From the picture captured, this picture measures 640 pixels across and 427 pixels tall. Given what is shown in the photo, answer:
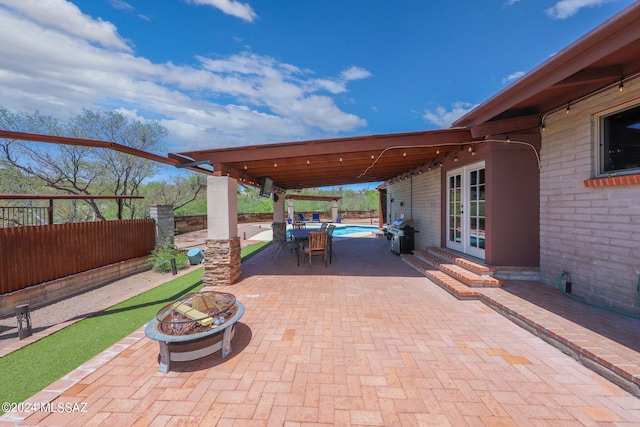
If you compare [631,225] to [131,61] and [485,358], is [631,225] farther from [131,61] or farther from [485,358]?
[131,61]

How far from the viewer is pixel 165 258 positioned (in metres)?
6.95

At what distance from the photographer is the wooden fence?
4.46 m

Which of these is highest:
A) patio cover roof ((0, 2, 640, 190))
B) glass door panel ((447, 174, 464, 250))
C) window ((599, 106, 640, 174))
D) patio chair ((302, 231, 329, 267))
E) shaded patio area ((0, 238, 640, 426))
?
patio cover roof ((0, 2, 640, 190))

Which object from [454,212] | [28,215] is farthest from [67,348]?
[454,212]

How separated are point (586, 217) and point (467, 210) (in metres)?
1.93

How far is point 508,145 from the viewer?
4.32m

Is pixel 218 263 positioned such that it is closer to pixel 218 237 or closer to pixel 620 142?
pixel 218 237

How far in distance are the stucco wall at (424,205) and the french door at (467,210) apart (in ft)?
1.54

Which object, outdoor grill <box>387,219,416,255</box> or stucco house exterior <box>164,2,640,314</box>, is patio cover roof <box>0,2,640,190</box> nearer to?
stucco house exterior <box>164,2,640,314</box>

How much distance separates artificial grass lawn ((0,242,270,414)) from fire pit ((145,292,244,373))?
94 cm

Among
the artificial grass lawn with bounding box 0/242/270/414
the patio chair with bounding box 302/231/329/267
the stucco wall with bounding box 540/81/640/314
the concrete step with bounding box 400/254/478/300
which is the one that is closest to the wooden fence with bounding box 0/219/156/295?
the artificial grass lawn with bounding box 0/242/270/414

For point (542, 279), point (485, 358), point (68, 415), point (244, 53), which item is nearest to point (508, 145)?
point (542, 279)

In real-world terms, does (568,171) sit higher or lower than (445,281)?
higher

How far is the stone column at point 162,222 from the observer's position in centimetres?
795
